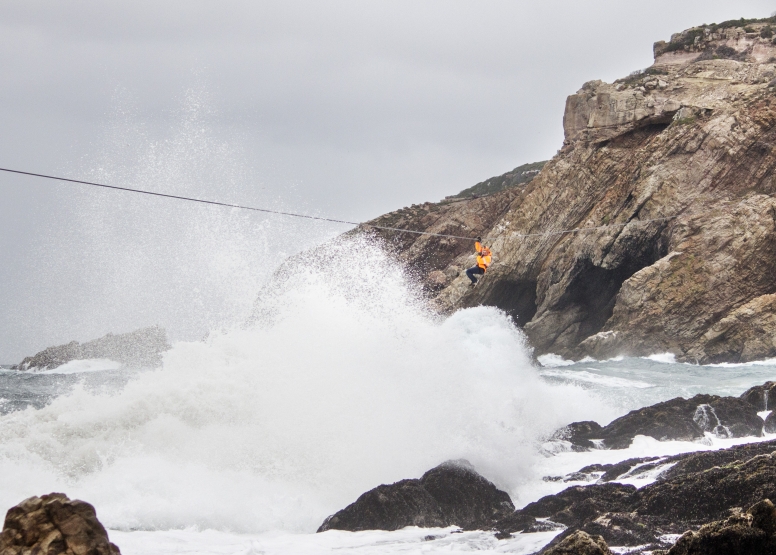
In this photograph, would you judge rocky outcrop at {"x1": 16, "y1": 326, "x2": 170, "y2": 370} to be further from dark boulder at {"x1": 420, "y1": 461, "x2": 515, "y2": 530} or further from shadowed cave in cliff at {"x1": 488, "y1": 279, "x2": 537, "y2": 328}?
dark boulder at {"x1": 420, "y1": 461, "x2": 515, "y2": 530}

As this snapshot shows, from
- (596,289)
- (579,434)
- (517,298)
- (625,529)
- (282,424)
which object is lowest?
(625,529)

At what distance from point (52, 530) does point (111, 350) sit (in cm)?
5480

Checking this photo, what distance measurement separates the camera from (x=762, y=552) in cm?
535

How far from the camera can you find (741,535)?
5438mm

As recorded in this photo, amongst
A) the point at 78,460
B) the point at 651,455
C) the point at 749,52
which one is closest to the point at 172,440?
the point at 78,460

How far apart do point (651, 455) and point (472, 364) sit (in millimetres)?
5130

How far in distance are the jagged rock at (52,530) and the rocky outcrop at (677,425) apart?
11.7m

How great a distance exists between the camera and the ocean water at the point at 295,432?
11.1m

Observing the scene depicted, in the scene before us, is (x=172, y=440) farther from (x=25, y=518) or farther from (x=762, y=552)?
(x=762, y=552)

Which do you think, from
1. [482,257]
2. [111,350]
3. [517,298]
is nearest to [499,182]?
[517,298]

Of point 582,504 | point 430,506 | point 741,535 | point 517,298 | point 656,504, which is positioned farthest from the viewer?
point 517,298

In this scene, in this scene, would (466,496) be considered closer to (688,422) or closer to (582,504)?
(582,504)

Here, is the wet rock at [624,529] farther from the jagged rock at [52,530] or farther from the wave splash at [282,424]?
the jagged rock at [52,530]

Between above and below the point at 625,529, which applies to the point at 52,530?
above
